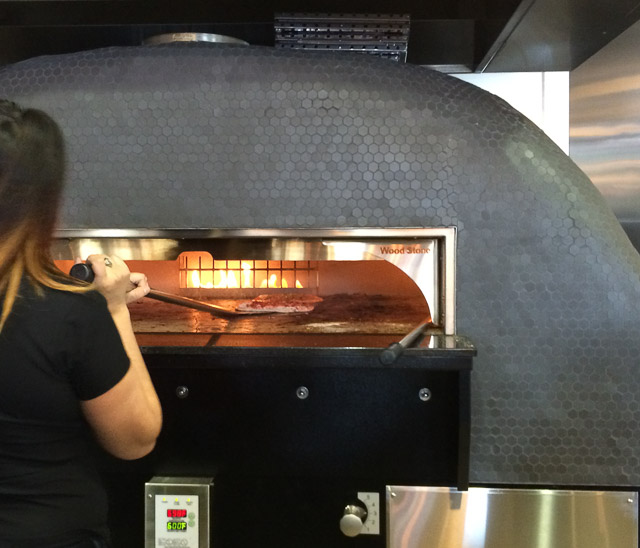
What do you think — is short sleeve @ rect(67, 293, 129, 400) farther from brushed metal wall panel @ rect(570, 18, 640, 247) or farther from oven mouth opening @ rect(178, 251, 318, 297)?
brushed metal wall panel @ rect(570, 18, 640, 247)

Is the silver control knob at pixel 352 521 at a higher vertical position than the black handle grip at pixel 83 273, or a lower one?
lower

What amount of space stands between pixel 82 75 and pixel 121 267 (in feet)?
2.41

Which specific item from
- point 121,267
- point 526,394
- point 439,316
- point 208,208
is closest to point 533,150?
point 439,316

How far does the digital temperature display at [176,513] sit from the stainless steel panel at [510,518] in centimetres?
52

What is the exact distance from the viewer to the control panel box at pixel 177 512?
162 centimetres

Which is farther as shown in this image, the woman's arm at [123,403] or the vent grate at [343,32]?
the vent grate at [343,32]

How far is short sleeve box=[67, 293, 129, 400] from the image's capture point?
3.22 ft

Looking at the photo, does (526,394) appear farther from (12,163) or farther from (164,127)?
(12,163)

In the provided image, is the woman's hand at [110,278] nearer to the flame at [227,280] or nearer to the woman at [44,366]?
the woman at [44,366]

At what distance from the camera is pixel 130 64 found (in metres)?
1.69

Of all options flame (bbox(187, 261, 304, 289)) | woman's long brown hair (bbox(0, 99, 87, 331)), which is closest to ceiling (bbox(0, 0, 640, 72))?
flame (bbox(187, 261, 304, 289))

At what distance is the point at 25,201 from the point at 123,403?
35 centimetres

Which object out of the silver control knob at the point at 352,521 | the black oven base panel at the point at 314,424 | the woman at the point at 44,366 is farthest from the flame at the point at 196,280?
the woman at the point at 44,366

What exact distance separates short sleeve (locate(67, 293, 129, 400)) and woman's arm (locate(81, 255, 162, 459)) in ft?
0.06
